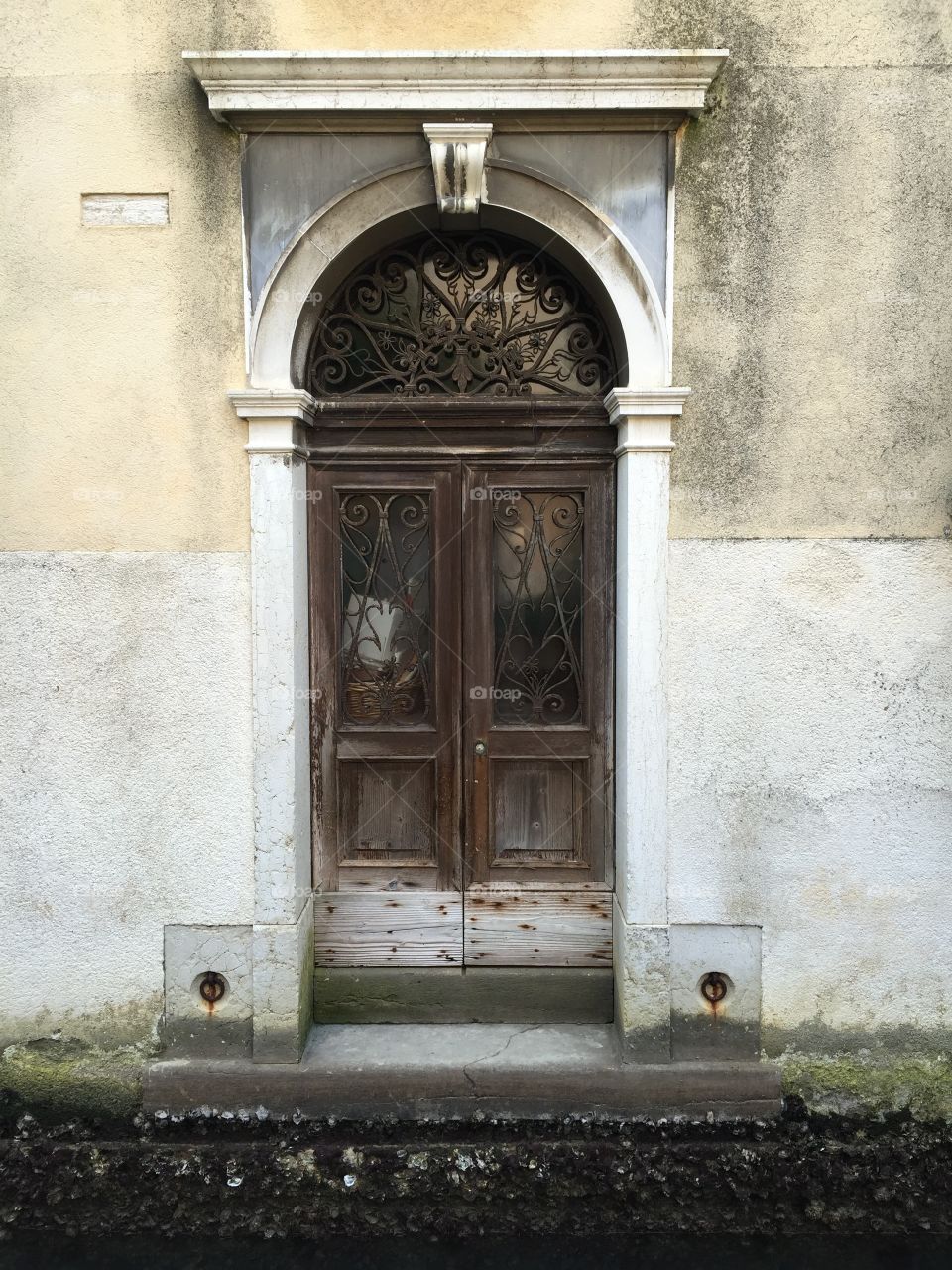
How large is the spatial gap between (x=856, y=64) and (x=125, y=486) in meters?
3.36

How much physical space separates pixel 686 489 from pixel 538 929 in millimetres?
2018

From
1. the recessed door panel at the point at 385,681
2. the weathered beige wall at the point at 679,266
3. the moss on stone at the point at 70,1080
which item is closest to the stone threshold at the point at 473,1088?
the moss on stone at the point at 70,1080

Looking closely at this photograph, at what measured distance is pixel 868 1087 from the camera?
3.79 m

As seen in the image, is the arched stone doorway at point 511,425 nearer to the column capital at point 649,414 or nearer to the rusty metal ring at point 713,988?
the column capital at point 649,414

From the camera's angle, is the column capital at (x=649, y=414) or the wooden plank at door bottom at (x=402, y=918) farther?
the wooden plank at door bottom at (x=402, y=918)

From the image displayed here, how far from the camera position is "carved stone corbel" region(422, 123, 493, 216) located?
352 cm

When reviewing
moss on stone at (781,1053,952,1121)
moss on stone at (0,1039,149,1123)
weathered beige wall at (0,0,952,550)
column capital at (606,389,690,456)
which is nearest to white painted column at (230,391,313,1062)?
weathered beige wall at (0,0,952,550)

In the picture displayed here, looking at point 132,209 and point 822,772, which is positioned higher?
point 132,209

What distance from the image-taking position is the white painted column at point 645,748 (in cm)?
370

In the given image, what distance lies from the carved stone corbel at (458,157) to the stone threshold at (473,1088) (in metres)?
3.51

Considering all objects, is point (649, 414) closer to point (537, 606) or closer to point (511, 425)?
point (511, 425)

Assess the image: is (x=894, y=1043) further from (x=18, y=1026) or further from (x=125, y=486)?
(x=125, y=486)
